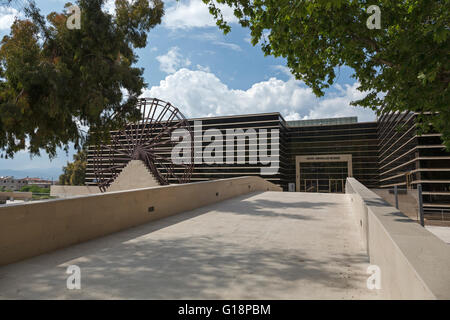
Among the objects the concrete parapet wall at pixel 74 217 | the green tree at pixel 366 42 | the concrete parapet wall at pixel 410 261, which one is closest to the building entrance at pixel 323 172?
the green tree at pixel 366 42

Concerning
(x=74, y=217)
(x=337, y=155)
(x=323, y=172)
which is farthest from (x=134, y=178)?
(x=337, y=155)

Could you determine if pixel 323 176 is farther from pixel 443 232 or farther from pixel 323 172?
pixel 443 232

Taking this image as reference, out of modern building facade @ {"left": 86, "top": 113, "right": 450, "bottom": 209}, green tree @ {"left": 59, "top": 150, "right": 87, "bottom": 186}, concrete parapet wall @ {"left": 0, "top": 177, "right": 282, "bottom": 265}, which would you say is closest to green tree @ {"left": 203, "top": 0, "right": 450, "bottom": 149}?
concrete parapet wall @ {"left": 0, "top": 177, "right": 282, "bottom": 265}

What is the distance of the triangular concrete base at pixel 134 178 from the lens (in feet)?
82.5

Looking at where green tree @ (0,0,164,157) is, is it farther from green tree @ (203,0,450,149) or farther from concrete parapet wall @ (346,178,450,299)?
concrete parapet wall @ (346,178,450,299)

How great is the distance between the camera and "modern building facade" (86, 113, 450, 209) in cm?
4722

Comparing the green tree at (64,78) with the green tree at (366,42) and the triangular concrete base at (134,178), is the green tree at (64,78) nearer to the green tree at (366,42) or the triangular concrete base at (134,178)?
the green tree at (366,42)

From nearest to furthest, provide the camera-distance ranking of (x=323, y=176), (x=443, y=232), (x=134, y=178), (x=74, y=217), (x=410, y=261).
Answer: (x=410, y=261)
(x=74, y=217)
(x=443, y=232)
(x=134, y=178)
(x=323, y=176)

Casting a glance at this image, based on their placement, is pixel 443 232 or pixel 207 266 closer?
pixel 207 266

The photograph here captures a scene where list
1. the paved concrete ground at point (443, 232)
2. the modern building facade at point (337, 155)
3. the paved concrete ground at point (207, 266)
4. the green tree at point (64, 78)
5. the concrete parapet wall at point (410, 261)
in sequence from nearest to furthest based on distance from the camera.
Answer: the concrete parapet wall at point (410, 261)
the paved concrete ground at point (207, 266)
the green tree at point (64, 78)
the paved concrete ground at point (443, 232)
the modern building facade at point (337, 155)

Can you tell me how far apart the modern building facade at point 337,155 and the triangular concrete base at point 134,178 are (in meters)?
34.9

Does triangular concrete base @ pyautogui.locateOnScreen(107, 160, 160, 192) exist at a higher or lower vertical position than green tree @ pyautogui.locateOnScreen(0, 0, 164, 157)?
lower

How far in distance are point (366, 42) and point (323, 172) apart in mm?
65316

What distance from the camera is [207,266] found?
409 cm
